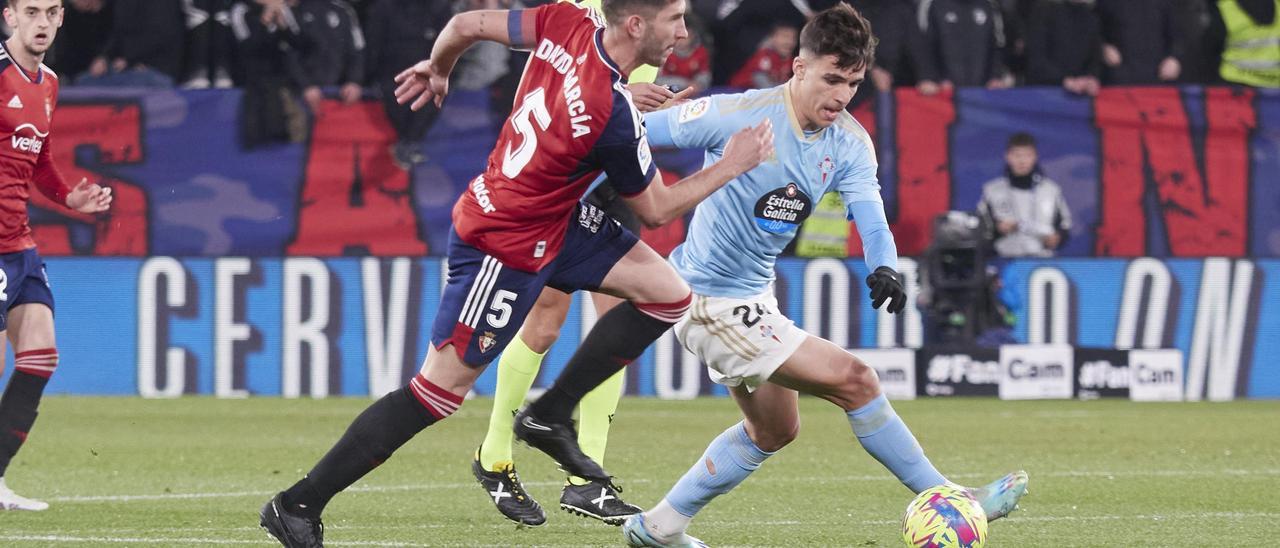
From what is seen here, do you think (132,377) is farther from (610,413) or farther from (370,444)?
(370,444)

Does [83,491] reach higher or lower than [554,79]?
lower

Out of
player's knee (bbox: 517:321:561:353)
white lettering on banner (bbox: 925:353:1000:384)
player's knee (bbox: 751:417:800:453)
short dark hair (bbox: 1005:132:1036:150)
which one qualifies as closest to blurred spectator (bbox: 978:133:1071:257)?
short dark hair (bbox: 1005:132:1036:150)

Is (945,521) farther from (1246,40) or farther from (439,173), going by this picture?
(1246,40)

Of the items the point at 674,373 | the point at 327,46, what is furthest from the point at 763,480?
the point at 327,46

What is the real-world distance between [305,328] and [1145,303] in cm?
651

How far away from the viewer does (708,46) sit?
15383 millimetres

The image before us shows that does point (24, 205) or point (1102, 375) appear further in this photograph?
point (1102, 375)

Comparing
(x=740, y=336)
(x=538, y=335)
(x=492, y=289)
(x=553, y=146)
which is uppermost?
(x=553, y=146)

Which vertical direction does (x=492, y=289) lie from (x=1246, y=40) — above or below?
above

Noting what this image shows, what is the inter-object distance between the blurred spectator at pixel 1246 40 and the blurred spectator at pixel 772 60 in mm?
3548

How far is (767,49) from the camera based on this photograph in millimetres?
15273

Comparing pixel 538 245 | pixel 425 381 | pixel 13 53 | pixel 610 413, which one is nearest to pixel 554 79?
pixel 538 245

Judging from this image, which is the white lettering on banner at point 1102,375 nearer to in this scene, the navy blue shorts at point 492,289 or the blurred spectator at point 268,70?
the blurred spectator at point 268,70

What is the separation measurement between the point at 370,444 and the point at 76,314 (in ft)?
30.4
